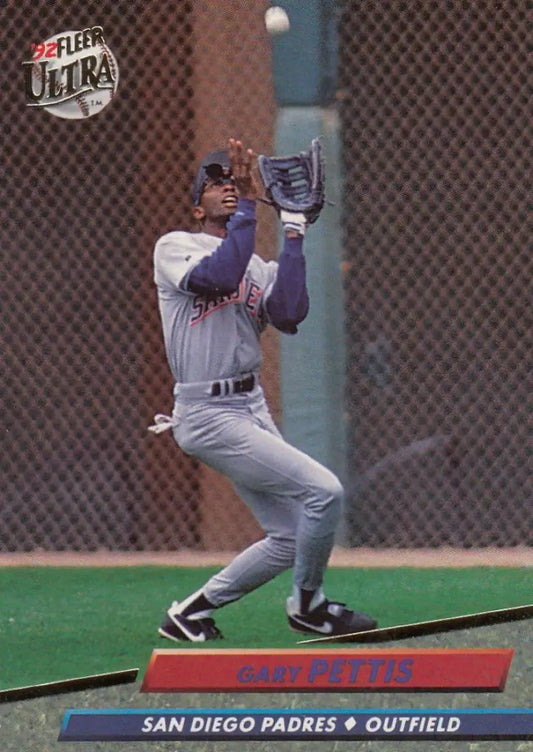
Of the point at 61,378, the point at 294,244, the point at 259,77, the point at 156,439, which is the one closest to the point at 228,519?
the point at 156,439

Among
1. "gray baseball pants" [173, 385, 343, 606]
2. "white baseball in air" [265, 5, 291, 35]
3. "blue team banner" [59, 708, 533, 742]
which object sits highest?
"white baseball in air" [265, 5, 291, 35]

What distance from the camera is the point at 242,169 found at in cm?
489

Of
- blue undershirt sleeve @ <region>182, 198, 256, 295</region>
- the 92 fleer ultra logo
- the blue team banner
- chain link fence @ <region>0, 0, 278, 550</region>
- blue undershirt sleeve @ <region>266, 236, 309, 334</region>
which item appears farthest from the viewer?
chain link fence @ <region>0, 0, 278, 550</region>

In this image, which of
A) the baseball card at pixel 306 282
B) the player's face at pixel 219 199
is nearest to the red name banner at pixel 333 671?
the player's face at pixel 219 199

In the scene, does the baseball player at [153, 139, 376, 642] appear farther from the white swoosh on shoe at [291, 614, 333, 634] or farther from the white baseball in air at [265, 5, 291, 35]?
the white baseball in air at [265, 5, 291, 35]

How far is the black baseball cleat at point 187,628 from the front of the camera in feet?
17.7

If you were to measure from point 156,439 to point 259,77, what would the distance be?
5.59 ft

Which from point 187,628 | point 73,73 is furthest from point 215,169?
point 73,73

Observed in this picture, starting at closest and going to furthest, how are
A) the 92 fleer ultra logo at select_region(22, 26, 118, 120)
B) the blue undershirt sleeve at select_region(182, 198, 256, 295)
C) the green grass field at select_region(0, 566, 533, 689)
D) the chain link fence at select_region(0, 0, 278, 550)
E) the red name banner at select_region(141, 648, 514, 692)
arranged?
the red name banner at select_region(141, 648, 514, 692), the blue undershirt sleeve at select_region(182, 198, 256, 295), the green grass field at select_region(0, 566, 533, 689), the 92 fleer ultra logo at select_region(22, 26, 118, 120), the chain link fence at select_region(0, 0, 278, 550)

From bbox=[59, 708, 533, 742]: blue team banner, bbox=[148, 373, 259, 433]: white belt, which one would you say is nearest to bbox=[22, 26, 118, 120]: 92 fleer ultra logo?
bbox=[148, 373, 259, 433]: white belt

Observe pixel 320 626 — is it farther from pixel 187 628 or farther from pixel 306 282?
pixel 306 282

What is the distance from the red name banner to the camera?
442 centimetres

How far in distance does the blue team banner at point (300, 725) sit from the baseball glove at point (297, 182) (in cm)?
159

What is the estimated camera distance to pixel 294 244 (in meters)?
5.06
